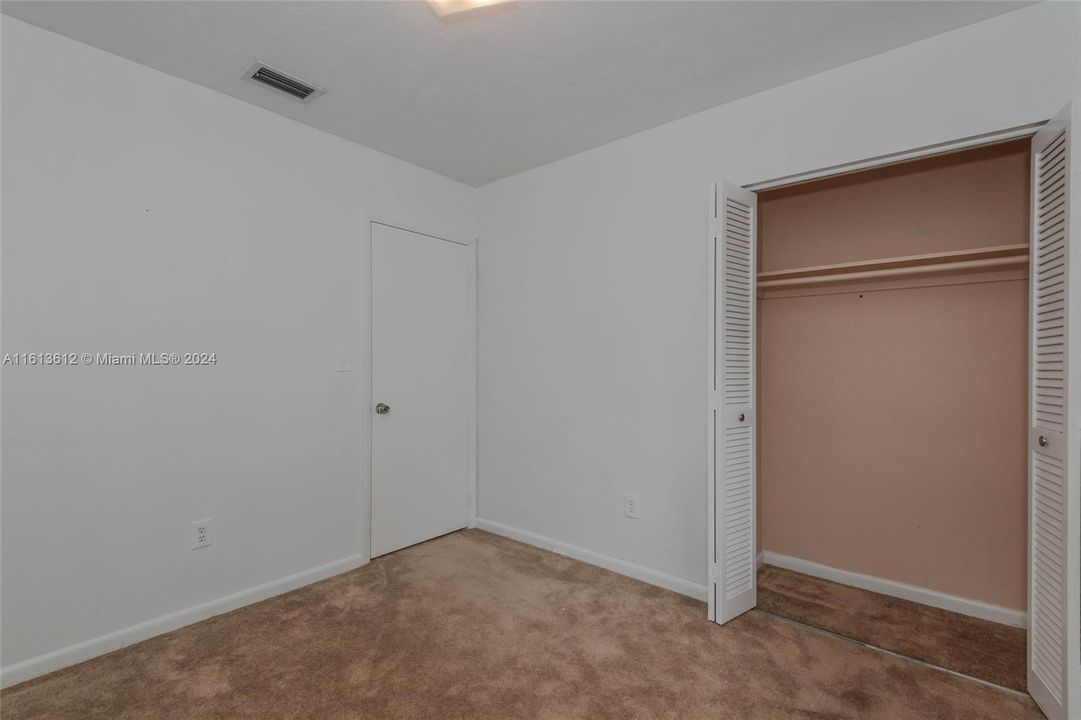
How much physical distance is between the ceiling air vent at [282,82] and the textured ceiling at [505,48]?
58mm

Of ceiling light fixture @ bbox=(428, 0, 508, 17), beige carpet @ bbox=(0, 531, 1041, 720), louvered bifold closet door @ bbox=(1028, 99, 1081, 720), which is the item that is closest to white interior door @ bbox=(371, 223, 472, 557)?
beige carpet @ bbox=(0, 531, 1041, 720)

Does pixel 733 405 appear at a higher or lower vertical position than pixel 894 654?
higher

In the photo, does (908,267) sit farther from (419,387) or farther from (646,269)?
(419,387)

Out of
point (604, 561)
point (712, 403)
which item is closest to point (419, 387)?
point (604, 561)

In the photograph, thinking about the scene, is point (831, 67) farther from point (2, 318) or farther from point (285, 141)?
point (2, 318)

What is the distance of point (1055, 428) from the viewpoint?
1.78 metres

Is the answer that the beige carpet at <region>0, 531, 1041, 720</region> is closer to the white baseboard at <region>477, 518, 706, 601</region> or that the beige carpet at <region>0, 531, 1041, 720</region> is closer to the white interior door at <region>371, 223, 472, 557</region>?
the white baseboard at <region>477, 518, 706, 601</region>

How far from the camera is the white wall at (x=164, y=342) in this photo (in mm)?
2062

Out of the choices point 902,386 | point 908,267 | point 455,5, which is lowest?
point 902,386

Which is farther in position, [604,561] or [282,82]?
[604,561]

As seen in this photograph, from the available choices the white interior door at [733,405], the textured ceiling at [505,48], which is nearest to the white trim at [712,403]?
the white interior door at [733,405]

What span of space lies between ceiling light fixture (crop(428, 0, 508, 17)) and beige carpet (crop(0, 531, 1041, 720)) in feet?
8.39

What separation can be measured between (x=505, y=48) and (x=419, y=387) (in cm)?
215

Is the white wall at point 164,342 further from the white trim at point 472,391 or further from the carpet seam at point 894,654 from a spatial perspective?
the carpet seam at point 894,654
